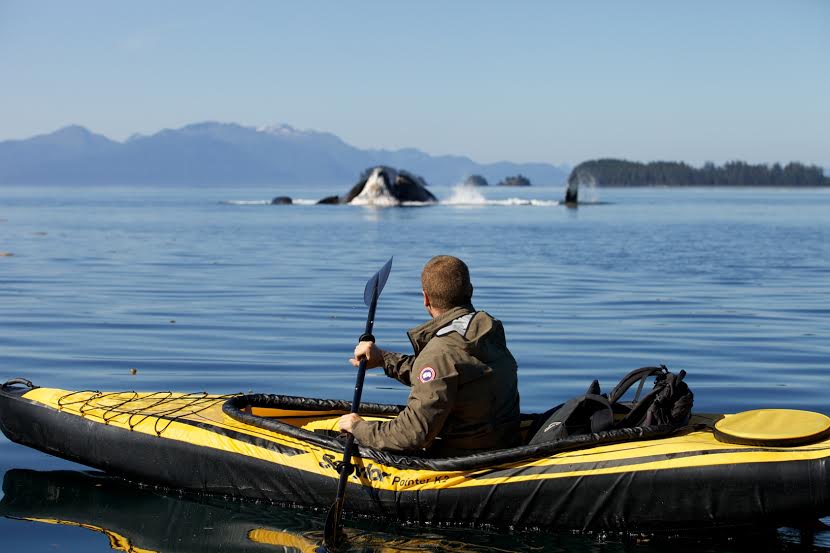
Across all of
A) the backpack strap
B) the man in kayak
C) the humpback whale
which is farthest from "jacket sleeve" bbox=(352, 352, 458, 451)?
the humpback whale

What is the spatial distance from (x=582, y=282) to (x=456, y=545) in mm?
16322

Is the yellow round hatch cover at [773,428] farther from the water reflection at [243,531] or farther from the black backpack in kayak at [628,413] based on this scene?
the water reflection at [243,531]

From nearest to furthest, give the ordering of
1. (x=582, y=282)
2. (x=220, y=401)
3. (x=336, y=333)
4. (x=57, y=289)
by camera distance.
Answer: (x=220, y=401)
(x=336, y=333)
(x=57, y=289)
(x=582, y=282)

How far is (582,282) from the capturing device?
22.8m

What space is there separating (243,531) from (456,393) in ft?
5.62

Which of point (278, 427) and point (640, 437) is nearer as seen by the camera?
point (640, 437)

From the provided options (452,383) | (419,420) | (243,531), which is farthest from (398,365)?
(243,531)

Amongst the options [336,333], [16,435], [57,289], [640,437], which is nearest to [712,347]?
[336,333]

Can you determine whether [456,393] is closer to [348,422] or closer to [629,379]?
[348,422]

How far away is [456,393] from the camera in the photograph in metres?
6.75

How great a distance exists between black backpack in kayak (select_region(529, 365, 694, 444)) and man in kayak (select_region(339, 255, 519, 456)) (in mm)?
320

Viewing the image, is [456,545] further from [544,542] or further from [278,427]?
[278,427]

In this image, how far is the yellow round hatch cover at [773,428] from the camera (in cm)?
654

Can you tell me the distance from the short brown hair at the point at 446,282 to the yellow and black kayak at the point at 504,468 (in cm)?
99
